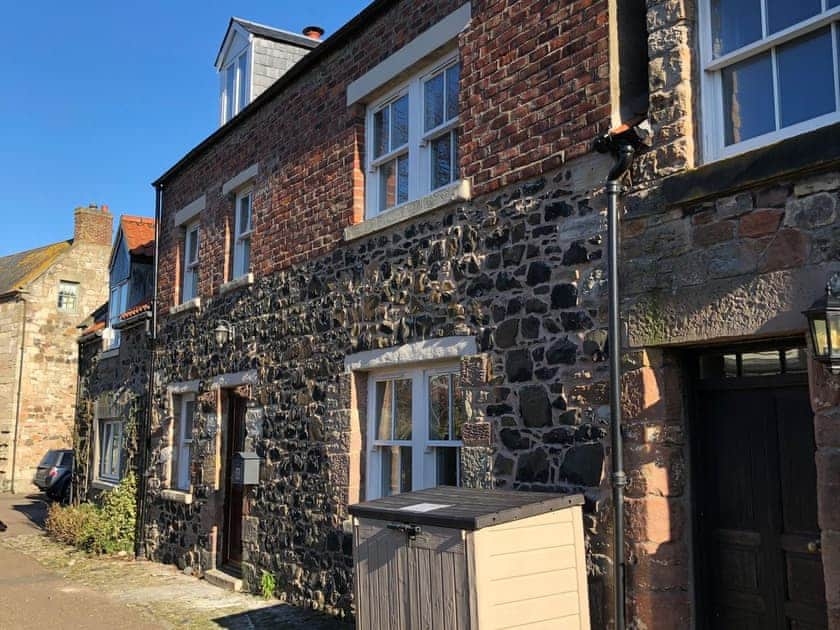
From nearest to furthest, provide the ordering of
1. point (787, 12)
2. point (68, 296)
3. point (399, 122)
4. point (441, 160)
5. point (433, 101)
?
point (787, 12)
point (441, 160)
point (433, 101)
point (399, 122)
point (68, 296)

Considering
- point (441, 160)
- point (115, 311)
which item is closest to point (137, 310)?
point (115, 311)

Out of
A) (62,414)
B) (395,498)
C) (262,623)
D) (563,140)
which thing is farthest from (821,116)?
(62,414)

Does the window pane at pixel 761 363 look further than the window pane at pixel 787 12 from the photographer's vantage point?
Yes

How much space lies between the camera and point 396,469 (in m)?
7.71

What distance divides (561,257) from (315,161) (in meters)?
4.24

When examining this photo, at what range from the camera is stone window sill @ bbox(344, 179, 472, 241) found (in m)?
6.75

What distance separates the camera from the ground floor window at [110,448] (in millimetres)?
15609

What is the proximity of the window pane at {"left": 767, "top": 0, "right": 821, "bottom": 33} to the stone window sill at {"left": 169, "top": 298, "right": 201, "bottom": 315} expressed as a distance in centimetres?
898

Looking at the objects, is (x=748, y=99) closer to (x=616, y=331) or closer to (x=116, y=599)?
(x=616, y=331)

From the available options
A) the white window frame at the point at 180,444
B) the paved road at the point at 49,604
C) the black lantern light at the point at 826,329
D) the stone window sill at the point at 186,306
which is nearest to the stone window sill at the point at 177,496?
the white window frame at the point at 180,444

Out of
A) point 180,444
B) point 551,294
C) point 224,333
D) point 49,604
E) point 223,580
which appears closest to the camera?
point 551,294

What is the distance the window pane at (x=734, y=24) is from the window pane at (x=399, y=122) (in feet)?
11.5

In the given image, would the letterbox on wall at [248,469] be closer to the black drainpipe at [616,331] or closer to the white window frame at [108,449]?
the black drainpipe at [616,331]

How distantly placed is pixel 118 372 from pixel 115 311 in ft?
5.26
